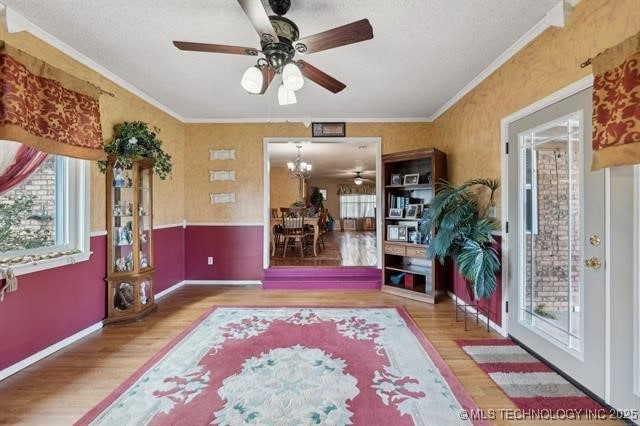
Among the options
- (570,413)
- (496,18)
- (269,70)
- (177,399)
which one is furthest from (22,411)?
(496,18)

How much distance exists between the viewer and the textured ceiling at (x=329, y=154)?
604 centimetres

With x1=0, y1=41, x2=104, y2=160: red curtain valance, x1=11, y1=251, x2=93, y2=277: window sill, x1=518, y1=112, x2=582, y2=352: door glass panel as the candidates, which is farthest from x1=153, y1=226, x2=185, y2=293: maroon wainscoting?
x1=518, y1=112, x2=582, y2=352: door glass panel

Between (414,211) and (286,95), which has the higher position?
(286,95)

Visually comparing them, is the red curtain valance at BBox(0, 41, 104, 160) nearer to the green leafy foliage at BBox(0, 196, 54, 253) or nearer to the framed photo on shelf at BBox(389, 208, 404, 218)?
the green leafy foliage at BBox(0, 196, 54, 253)

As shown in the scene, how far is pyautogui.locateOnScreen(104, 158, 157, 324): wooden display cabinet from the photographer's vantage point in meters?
2.92

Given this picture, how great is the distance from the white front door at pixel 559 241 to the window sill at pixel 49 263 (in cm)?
397

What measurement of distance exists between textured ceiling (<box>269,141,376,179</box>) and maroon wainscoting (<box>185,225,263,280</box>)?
182 cm

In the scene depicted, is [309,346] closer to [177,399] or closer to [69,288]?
[177,399]

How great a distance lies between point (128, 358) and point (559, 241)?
3492 mm

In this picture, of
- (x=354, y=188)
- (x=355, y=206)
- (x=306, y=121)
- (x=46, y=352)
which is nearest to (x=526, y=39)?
(x=306, y=121)

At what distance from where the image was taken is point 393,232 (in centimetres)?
412

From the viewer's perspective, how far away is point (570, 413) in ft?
5.50

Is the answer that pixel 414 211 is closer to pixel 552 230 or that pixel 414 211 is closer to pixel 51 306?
pixel 552 230

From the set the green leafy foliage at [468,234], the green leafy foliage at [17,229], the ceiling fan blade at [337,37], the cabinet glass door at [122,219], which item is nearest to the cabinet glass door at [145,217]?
the cabinet glass door at [122,219]
